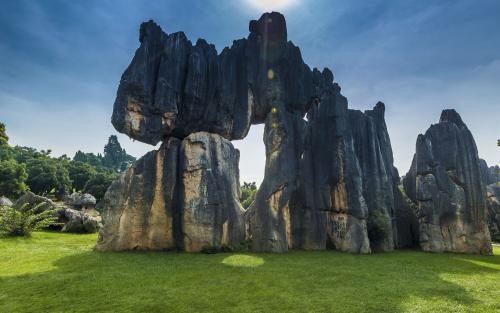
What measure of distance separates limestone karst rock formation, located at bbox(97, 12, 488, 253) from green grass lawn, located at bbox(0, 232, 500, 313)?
2998 millimetres

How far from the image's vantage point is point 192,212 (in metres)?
17.2

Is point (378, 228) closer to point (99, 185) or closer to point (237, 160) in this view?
point (237, 160)

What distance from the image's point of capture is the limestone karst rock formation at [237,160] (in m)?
17.6

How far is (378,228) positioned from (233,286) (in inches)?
525

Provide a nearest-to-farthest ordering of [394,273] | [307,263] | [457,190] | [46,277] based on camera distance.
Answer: [46,277], [394,273], [307,263], [457,190]

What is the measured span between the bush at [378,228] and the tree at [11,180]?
5280cm

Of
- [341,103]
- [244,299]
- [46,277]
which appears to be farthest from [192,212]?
[341,103]

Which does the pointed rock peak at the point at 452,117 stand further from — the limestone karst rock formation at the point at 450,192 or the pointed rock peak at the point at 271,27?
the pointed rock peak at the point at 271,27

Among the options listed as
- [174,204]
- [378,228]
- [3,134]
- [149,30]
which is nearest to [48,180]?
[3,134]

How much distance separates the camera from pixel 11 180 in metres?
47.6

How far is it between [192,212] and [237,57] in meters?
12.7

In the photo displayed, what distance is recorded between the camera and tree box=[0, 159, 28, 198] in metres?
47.5

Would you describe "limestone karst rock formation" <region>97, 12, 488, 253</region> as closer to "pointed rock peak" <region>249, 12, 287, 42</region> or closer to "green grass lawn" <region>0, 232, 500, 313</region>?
"pointed rock peak" <region>249, 12, 287, 42</region>

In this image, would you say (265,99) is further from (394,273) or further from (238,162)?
(394,273)
